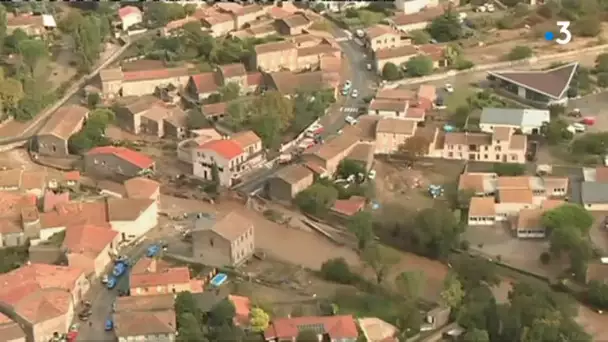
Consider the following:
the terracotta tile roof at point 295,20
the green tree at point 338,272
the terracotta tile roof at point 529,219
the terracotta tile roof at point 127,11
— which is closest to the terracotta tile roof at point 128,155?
the green tree at point 338,272

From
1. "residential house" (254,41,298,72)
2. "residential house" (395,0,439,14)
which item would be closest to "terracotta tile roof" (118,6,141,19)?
"residential house" (254,41,298,72)

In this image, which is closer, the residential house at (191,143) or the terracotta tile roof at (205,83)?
the residential house at (191,143)

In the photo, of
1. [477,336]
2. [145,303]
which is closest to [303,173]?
[145,303]

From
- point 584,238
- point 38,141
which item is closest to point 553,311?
point 584,238

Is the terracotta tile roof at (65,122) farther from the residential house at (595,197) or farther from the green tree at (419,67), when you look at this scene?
the residential house at (595,197)

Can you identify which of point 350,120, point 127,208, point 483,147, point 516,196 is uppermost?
point 127,208

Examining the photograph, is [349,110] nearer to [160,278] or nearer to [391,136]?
[391,136]
